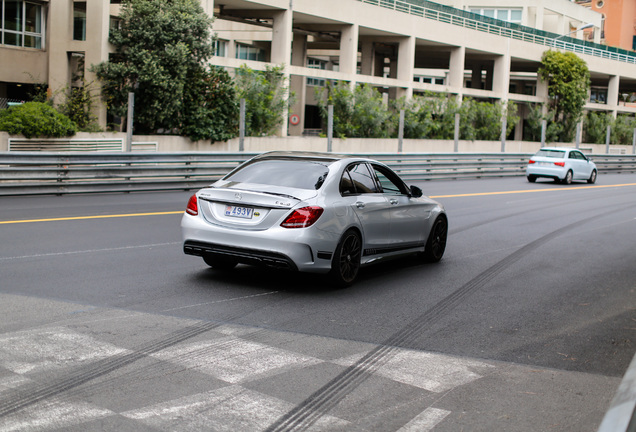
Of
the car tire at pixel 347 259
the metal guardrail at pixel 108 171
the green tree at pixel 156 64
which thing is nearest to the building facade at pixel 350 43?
the green tree at pixel 156 64

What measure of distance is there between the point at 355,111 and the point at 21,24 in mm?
15424

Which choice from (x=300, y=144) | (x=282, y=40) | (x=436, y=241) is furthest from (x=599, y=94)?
(x=436, y=241)

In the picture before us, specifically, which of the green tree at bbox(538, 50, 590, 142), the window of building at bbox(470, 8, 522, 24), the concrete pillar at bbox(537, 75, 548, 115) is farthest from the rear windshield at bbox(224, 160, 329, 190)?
the window of building at bbox(470, 8, 522, 24)

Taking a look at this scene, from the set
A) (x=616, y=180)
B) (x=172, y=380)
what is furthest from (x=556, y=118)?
(x=172, y=380)

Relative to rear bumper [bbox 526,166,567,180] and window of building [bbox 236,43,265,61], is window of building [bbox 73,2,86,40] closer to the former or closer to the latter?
rear bumper [bbox 526,166,567,180]

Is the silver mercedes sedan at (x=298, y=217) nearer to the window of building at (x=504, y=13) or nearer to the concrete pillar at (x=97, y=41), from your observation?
the concrete pillar at (x=97, y=41)

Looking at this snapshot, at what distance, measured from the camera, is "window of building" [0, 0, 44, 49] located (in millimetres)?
30594

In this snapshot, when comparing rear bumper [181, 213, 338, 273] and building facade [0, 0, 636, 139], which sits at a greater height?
building facade [0, 0, 636, 139]

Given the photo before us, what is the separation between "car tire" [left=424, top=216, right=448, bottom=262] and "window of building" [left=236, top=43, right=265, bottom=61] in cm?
4425

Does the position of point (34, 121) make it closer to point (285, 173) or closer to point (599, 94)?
point (285, 173)

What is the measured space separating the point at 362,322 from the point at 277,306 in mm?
946

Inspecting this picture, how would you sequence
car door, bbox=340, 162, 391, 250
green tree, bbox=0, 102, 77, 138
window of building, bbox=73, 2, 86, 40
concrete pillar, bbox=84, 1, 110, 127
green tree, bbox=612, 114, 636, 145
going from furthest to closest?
green tree, bbox=612, 114, 636, 145 < window of building, bbox=73, 2, 86, 40 < concrete pillar, bbox=84, 1, 110, 127 < green tree, bbox=0, 102, 77, 138 < car door, bbox=340, 162, 391, 250

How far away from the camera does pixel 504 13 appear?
63.9 meters

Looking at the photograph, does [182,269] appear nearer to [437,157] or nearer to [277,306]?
[277,306]
